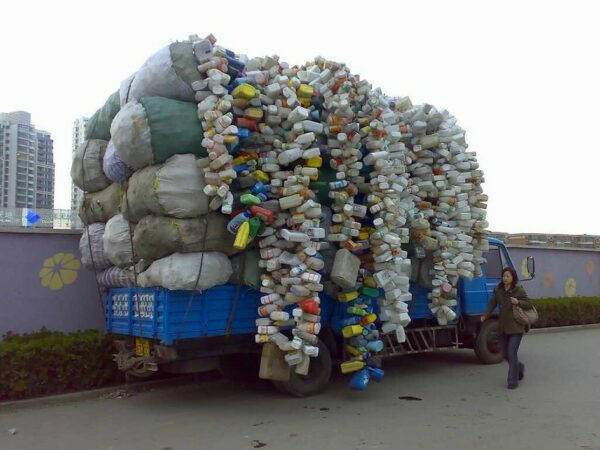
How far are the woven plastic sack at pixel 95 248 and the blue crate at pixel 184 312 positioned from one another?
68 centimetres

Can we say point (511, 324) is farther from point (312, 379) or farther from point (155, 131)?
point (155, 131)

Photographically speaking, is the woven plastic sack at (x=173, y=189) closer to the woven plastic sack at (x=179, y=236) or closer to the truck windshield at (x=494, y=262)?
the woven plastic sack at (x=179, y=236)

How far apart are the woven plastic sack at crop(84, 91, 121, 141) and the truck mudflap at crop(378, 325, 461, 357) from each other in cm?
468

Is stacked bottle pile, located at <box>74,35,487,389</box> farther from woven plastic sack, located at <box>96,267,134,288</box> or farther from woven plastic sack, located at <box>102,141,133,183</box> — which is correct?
woven plastic sack, located at <box>96,267,134,288</box>

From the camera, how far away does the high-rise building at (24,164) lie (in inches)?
602

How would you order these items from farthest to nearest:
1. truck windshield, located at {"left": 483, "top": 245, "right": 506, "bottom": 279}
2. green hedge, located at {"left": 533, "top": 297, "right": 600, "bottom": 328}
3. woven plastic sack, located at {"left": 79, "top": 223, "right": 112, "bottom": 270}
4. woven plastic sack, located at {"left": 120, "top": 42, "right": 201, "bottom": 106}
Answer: green hedge, located at {"left": 533, "top": 297, "right": 600, "bottom": 328}, truck windshield, located at {"left": 483, "top": 245, "right": 506, "bottom": 279}, woven plastic sack, located at {"left": 79, "top": 223, "right": 112, "bottom": 270}, woven plastic sack, located at {"left": 120, "top": 42, "right": 201, "bottom": 106}

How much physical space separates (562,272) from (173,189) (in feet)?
51.0

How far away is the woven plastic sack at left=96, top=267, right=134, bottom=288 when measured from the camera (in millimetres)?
6398

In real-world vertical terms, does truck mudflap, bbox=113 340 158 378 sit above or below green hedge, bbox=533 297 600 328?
above

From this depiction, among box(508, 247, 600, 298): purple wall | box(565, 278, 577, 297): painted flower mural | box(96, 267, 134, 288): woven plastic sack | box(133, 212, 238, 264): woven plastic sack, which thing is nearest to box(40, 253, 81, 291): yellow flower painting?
box(96, 267, 134, 288): woven plastic sack

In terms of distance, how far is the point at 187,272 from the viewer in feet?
18.2

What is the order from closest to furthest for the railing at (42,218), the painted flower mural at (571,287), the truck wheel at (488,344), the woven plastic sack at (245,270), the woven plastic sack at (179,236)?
the woven plastic sack at (179,236)
the woven plastic sack at (245,270)
the railing at (42,218)
the truck wheel at (488,344)
the painted flower mural at (571,287)

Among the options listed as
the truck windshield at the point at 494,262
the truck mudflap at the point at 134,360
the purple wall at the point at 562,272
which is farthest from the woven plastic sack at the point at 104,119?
the purple wall at the point at 562,272

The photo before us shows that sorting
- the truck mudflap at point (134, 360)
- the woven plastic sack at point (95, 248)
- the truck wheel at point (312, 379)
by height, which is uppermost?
the woven plastic sack at point (95, 248)
